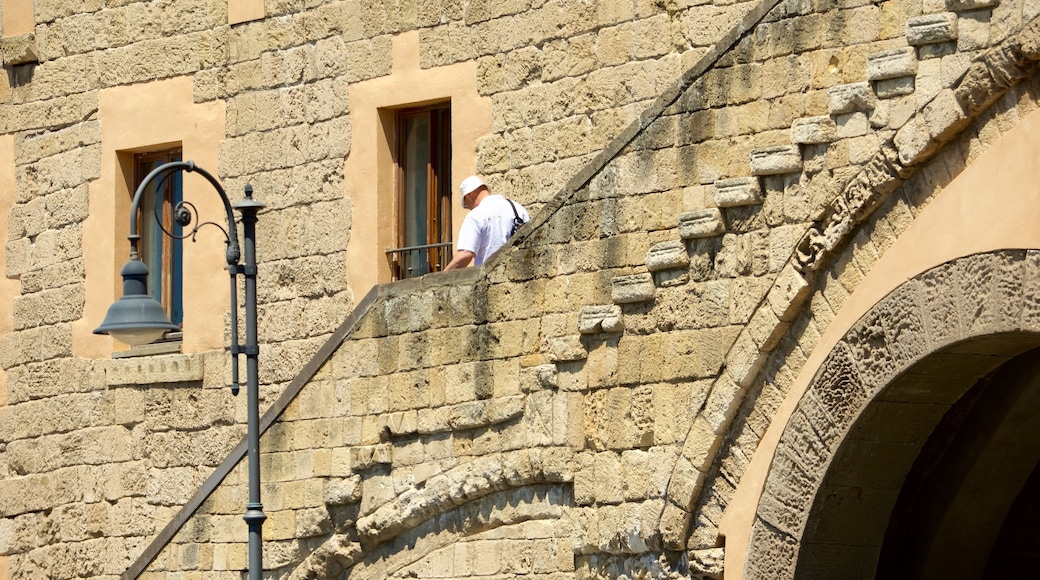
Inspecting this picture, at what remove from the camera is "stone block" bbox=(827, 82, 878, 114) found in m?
9.66

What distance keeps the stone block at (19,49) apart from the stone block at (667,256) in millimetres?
7745

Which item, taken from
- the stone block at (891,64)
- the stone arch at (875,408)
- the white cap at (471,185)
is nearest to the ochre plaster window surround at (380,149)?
the white cap at (471,185)

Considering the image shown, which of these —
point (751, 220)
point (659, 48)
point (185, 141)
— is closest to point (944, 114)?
point (751, 220)

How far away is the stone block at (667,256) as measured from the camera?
10312 mm

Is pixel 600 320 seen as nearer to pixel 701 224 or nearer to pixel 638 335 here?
pixel 638 335

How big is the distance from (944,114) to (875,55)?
0.50 metres

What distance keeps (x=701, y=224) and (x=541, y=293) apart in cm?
112

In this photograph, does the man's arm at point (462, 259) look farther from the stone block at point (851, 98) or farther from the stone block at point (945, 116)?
the stone block at point (945, 116)

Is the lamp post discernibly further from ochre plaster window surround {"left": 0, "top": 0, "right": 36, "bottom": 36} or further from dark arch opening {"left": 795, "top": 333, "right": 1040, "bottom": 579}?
ochre plaster window surround {"left": 0, "top": 0, "right": 36, "bottom": 36}

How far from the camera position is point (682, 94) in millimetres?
10383

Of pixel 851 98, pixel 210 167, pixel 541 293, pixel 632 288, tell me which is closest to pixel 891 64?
pixel 851 98

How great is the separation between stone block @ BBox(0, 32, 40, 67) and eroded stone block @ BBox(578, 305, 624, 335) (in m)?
7.40

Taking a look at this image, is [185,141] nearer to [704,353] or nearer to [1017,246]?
[704,353]

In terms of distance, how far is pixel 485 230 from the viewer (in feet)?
40.7
